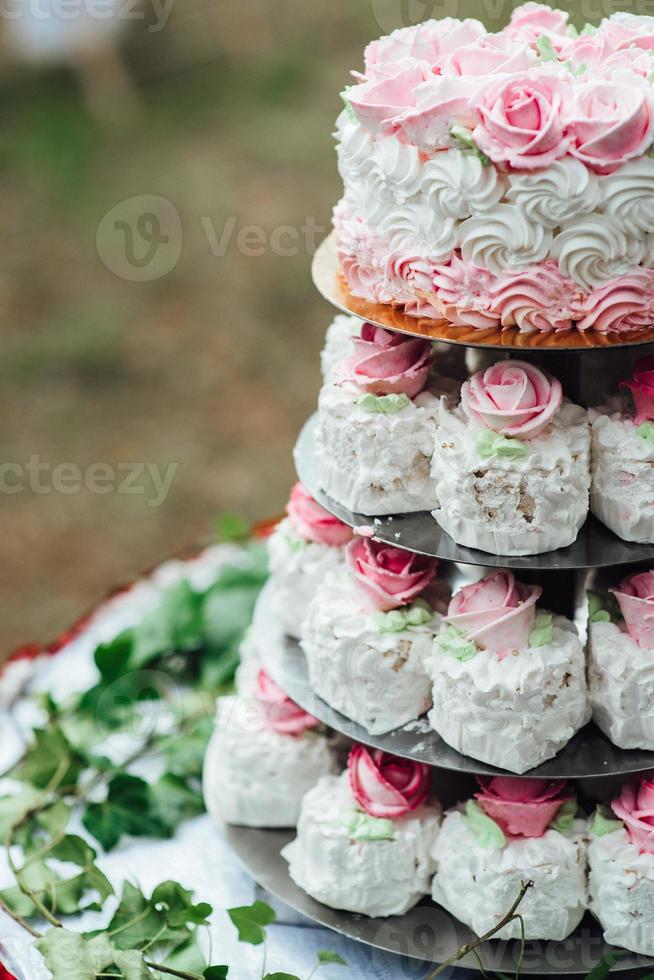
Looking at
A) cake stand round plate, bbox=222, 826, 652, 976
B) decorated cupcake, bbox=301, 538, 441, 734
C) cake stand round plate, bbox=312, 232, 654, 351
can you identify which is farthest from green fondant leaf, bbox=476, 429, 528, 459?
cake stand round plate, bbox=222, 826, 652, 976

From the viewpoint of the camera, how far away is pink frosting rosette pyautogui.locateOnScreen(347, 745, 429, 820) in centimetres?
237

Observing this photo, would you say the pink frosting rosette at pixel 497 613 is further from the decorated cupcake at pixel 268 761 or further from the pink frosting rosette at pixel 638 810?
the decorated cupcake at pixel 268 761

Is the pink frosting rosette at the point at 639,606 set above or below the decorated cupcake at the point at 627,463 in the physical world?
below

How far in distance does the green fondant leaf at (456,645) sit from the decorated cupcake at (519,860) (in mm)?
254

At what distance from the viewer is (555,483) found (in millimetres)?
2049

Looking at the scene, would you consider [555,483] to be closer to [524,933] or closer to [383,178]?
[383,178]

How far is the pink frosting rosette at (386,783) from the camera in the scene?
7.78ft

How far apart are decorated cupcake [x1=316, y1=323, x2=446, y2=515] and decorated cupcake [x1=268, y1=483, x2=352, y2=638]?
0.90 ft

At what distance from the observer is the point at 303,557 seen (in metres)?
2.58

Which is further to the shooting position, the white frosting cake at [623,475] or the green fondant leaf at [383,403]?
the green fondant leaf at [383,403]

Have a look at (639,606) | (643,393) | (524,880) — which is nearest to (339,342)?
(643,393)

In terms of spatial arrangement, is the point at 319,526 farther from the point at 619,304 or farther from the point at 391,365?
the point at 619,304

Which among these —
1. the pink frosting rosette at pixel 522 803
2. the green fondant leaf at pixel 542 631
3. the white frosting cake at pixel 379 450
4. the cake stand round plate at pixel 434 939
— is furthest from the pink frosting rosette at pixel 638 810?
the white frosting cake at pixel 379 450

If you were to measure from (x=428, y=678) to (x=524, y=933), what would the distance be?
0.46m
